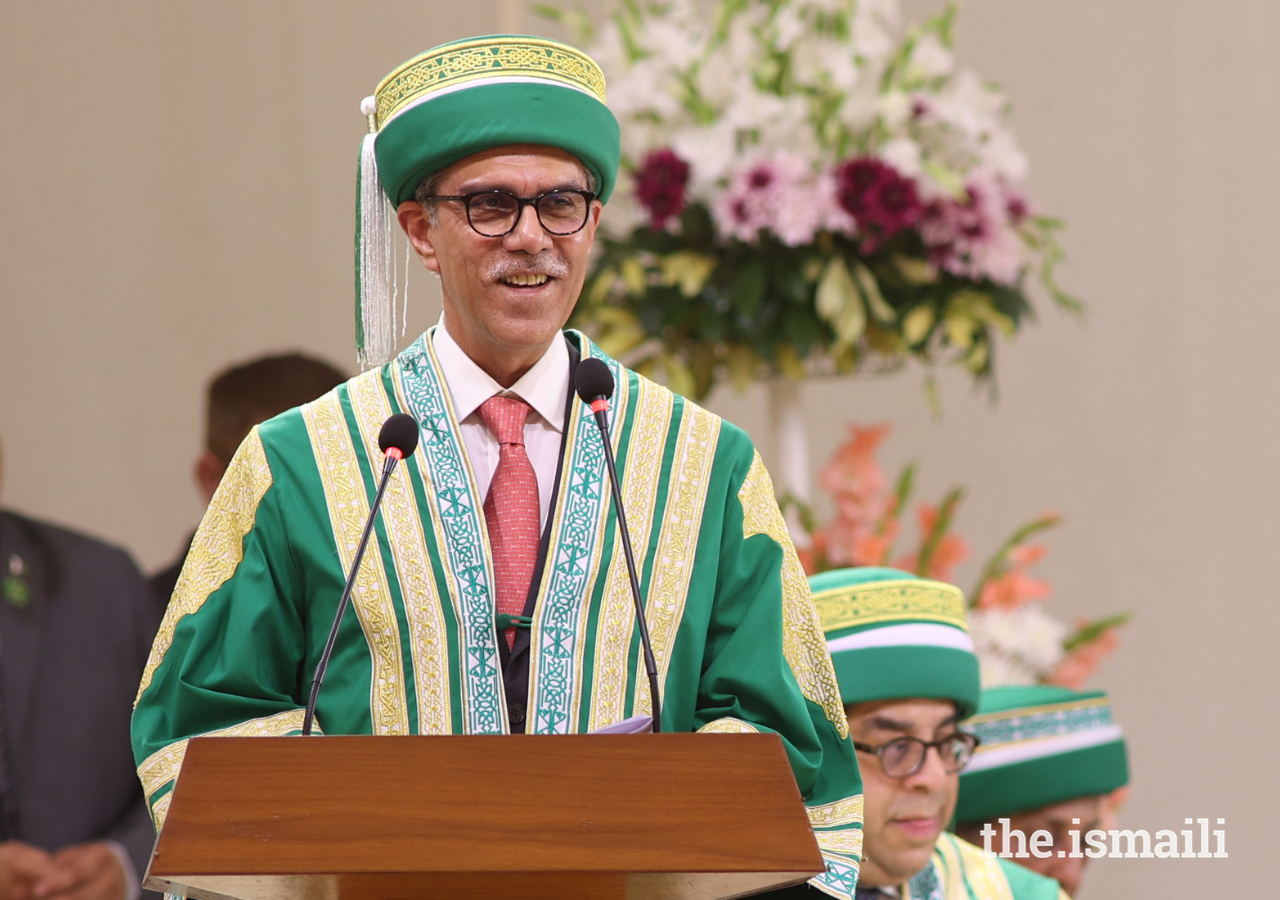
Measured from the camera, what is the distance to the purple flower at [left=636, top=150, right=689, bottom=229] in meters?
4.27

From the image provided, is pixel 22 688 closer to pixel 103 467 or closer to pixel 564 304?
pixel 564 304

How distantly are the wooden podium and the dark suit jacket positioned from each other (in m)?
2.05

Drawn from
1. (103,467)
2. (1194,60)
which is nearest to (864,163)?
(1194,60)

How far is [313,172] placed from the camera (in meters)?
6.16

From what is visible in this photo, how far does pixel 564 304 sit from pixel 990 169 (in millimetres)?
2372

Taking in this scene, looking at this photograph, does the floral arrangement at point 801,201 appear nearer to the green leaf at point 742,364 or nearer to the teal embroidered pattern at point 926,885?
the green leaf at point 742,364

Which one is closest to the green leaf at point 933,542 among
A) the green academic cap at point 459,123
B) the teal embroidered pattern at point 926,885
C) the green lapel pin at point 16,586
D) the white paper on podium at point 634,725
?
the teal embroidered pattern at point 926,885

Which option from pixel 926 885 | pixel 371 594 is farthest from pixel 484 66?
pixel 926 885

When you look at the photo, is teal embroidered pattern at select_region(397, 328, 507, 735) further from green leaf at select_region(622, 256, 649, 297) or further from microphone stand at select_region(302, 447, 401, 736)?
green leaf at select_region(622, 256, 649, 297)

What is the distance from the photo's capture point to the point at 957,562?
4.27m

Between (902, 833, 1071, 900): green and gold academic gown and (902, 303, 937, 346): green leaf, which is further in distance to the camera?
(902, 303, 937, 346): green leaf

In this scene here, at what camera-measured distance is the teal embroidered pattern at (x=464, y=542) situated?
83.0 inches

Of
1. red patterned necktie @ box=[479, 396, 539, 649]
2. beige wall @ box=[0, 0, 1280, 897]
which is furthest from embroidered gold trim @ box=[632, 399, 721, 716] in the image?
beige wall @ box=[0, 0, 1280, 897]

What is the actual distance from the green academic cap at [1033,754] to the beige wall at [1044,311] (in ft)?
5.66
